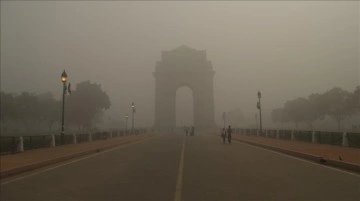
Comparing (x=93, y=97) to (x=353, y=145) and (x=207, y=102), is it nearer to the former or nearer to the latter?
(x=207, y=102)

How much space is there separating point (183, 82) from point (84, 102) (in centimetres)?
3290

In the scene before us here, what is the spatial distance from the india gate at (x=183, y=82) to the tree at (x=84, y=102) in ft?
70.4

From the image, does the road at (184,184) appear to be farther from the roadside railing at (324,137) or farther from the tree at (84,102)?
the tree at (84,102)

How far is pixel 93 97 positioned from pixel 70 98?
200 inches

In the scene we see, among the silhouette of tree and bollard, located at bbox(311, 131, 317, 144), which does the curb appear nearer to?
bollard, located at bbox(311, 131, 317, 144)

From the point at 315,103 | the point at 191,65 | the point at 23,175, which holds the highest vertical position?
the point at 191,65

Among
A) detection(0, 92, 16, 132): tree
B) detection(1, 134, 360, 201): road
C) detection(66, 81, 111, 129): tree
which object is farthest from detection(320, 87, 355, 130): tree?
detection(1, 134, 360, 201): road

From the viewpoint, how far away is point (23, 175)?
474 inches

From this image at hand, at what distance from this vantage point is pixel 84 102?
86.4 metres

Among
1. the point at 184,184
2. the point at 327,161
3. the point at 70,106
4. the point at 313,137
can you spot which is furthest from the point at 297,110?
the point at 184,184

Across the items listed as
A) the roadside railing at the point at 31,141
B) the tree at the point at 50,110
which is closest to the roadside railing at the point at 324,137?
the roadside railing at the point at 31,141

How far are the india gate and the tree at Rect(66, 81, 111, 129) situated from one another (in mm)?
21458

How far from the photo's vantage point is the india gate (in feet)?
355

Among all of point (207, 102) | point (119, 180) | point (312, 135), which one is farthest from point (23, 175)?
point (207, 102)
